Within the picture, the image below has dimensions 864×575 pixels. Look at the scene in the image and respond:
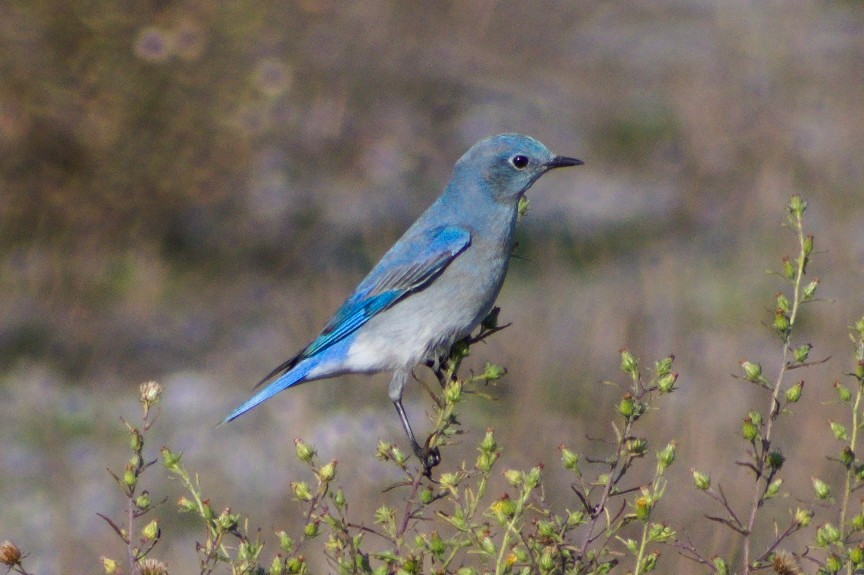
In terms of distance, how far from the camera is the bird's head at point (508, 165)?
4.16 metres

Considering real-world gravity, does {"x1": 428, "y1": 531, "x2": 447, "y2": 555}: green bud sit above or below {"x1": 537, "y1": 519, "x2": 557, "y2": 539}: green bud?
above

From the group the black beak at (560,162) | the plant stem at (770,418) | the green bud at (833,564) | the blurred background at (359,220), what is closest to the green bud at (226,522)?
the plant stem at (770,418)

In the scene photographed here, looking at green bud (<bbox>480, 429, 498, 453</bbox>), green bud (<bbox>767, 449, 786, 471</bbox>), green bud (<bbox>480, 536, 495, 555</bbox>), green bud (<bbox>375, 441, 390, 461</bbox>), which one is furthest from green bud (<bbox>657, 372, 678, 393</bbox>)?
green bud (<bbox>375, 441, 390, 461</bbox>)

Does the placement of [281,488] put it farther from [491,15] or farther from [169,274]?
[491,15]

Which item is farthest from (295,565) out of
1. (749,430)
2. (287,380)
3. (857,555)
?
(287,380)

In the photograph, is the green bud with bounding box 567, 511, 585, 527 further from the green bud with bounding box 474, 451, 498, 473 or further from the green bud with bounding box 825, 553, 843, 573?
the green bud with bounding box 825, 553, 843, 573

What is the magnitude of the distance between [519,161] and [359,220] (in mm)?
4960

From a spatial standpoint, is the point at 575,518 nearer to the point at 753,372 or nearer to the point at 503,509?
the point at 503,509

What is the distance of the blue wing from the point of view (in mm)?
4078

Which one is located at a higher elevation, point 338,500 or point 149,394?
point 149,394

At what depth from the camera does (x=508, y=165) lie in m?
4.18

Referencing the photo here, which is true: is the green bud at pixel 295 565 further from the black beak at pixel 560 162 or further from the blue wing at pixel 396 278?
A: the black beak at pixel 560 162

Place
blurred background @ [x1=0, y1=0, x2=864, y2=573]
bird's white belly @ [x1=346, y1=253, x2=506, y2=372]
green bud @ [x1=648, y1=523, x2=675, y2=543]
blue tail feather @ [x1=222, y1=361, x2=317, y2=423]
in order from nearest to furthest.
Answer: green bud @ [x1=648, y1=523, x2=675, y2=543]
bird's white belly @ [x1=346, y1=253, x2=506, y2=372]
blue tail feather @ [x1=222, y1=361, x2=317, y2=423]
blurred background @ [x1=0, y1=0, x2=864, y2=573]

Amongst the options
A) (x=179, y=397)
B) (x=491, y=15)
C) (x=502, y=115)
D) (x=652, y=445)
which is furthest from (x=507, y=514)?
(x=491, y=15)
